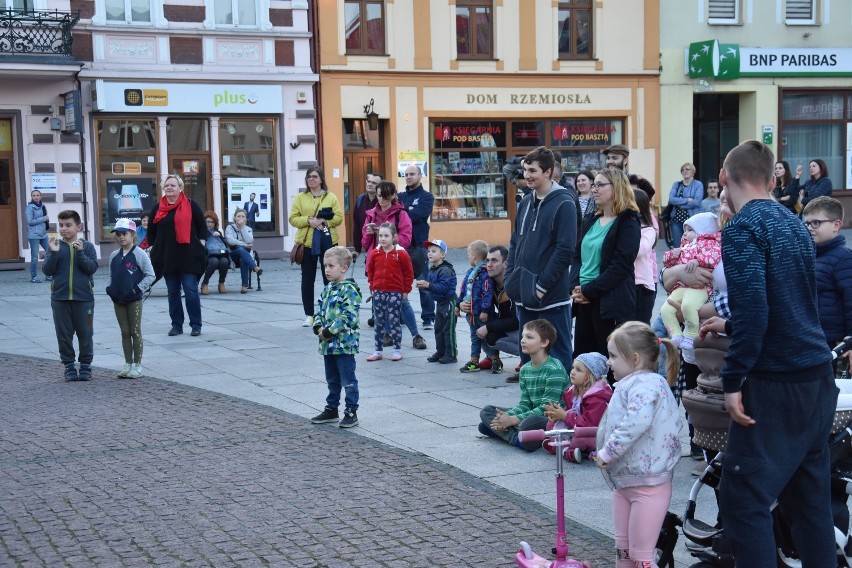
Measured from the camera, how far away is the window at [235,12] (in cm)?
2608

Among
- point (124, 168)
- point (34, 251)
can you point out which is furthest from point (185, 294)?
point (124, 168)

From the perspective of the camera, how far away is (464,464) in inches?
293

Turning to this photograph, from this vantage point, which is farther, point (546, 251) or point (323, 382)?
point (323, 382)

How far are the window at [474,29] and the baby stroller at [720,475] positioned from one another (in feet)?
78.8

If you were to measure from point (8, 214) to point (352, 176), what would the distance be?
7827 millimetres

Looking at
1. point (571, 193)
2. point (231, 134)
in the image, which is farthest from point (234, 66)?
point (571, 193)

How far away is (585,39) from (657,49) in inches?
75.2

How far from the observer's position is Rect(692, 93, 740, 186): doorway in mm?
31781

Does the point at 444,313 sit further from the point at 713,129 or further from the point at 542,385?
the point at 713,129

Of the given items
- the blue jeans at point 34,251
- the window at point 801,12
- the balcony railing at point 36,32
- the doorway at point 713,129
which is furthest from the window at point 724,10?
the blue jeans at point 34,251

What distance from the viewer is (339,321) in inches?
336

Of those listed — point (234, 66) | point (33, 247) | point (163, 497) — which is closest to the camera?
point (163, 497)

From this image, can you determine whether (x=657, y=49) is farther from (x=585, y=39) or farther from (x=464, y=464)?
(x=464, y=464)

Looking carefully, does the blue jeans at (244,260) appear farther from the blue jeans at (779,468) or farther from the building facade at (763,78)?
the blue jeans at (779,468)
